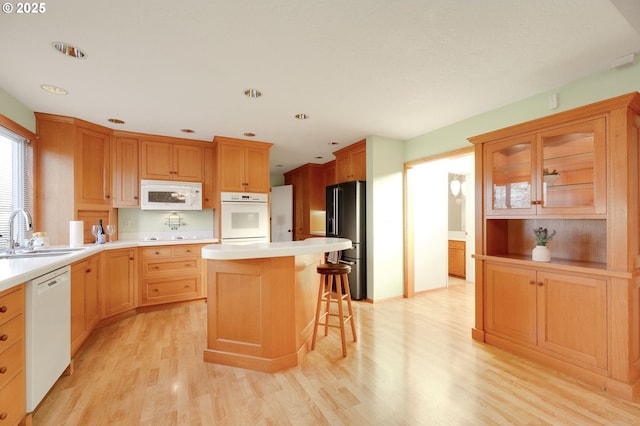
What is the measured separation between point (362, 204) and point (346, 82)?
208cm

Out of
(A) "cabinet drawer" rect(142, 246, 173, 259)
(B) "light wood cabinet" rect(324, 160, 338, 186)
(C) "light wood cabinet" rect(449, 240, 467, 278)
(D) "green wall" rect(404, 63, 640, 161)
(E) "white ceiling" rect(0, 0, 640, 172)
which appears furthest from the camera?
(B) "light wood cabinet" rect(324, 160, 338, 186)

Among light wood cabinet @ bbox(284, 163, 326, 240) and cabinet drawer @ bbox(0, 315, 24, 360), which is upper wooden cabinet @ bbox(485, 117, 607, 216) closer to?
cabinet drawer @ bbox(0, 315, 24, 360)

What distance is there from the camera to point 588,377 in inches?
80.9

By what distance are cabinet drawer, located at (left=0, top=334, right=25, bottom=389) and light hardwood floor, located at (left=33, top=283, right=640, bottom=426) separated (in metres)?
0.45

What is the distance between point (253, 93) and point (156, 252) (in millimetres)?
2560

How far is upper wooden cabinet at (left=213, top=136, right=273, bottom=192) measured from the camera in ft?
13.3

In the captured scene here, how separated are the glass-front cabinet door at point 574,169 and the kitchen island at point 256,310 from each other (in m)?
1.98

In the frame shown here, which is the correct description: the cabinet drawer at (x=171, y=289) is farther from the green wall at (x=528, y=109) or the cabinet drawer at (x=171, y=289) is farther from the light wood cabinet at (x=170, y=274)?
the green wall at (x=528, y=109)

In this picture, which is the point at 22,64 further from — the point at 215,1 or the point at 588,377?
the point at 588,377

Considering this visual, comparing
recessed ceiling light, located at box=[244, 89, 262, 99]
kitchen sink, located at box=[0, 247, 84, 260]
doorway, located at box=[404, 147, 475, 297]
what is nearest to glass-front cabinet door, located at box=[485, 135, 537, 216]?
doorway, located at box=[404, 147, 475, 297]

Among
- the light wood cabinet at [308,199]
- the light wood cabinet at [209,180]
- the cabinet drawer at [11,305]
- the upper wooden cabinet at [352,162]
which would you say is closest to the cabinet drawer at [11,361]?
the cabinet drawer at [11,305]

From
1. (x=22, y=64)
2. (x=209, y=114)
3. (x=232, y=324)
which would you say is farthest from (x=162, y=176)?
(x=232, y=324)

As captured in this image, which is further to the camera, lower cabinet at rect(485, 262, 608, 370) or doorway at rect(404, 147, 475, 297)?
doorway at rect(404, 147, 475, 297)

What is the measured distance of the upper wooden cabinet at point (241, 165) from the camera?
13.3 ft
